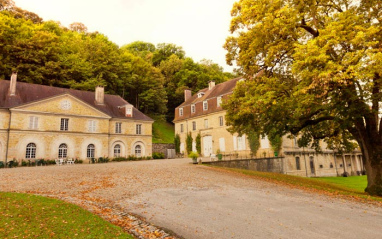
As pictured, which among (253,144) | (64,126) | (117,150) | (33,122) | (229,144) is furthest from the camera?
(117,150)

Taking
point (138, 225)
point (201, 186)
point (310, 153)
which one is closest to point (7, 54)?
point (201, 186)

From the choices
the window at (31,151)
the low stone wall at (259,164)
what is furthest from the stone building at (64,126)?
the low stone wall at (259,164)

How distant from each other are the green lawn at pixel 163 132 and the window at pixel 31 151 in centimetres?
1827

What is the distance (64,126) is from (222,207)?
2466cm

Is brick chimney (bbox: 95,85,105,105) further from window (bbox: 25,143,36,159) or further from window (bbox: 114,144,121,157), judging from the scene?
window (bbox: 25,143,36,159)

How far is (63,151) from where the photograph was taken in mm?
26906

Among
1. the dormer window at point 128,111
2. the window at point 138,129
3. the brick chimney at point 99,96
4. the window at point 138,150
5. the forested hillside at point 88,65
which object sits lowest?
the window at point 138,150

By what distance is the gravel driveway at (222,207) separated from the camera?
5875 mm

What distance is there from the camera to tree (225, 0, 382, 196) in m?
9.37

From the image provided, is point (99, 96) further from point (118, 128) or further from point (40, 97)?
point (40, 97)

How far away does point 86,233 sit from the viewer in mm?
5250

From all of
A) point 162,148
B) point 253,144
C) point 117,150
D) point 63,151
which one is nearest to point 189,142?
point 162,148

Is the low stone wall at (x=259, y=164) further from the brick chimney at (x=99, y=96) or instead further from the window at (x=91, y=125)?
the brick chimney at (x=99, y=96)

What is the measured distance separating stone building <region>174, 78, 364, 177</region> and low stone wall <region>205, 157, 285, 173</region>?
0.72m
